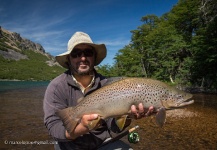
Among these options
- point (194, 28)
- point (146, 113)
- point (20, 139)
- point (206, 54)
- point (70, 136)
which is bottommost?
point (20, 139)

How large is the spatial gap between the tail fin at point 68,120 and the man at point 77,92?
0.59 ft

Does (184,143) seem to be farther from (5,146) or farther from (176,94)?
(5,146)

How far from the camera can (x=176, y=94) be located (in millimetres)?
3566

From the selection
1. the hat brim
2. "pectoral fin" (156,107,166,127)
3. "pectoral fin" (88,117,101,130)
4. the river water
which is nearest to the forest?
the river water

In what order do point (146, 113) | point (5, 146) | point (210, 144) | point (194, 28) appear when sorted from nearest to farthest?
1. point (146, 113)
2. point (210, 144)
3. point (5, 146)
4. point (194, 28)

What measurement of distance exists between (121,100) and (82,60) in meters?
1.15

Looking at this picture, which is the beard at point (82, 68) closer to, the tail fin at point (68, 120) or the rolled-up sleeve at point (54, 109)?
the rolled-up sleeve at point (54, 109)

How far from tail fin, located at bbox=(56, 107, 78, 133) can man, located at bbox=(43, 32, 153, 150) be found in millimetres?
181

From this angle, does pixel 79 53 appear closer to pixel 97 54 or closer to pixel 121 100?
pixel 97 54

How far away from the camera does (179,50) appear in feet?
108

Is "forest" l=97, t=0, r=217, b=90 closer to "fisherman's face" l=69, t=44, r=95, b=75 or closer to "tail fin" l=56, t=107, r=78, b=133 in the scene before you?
"fisherman's face" l=69, t=44, r=95, b=75

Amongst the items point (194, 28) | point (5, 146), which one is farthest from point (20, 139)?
point (194, 28)

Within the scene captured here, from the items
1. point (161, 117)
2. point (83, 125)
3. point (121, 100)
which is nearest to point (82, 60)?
point (121, 100)

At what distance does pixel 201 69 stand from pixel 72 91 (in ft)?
84.1
